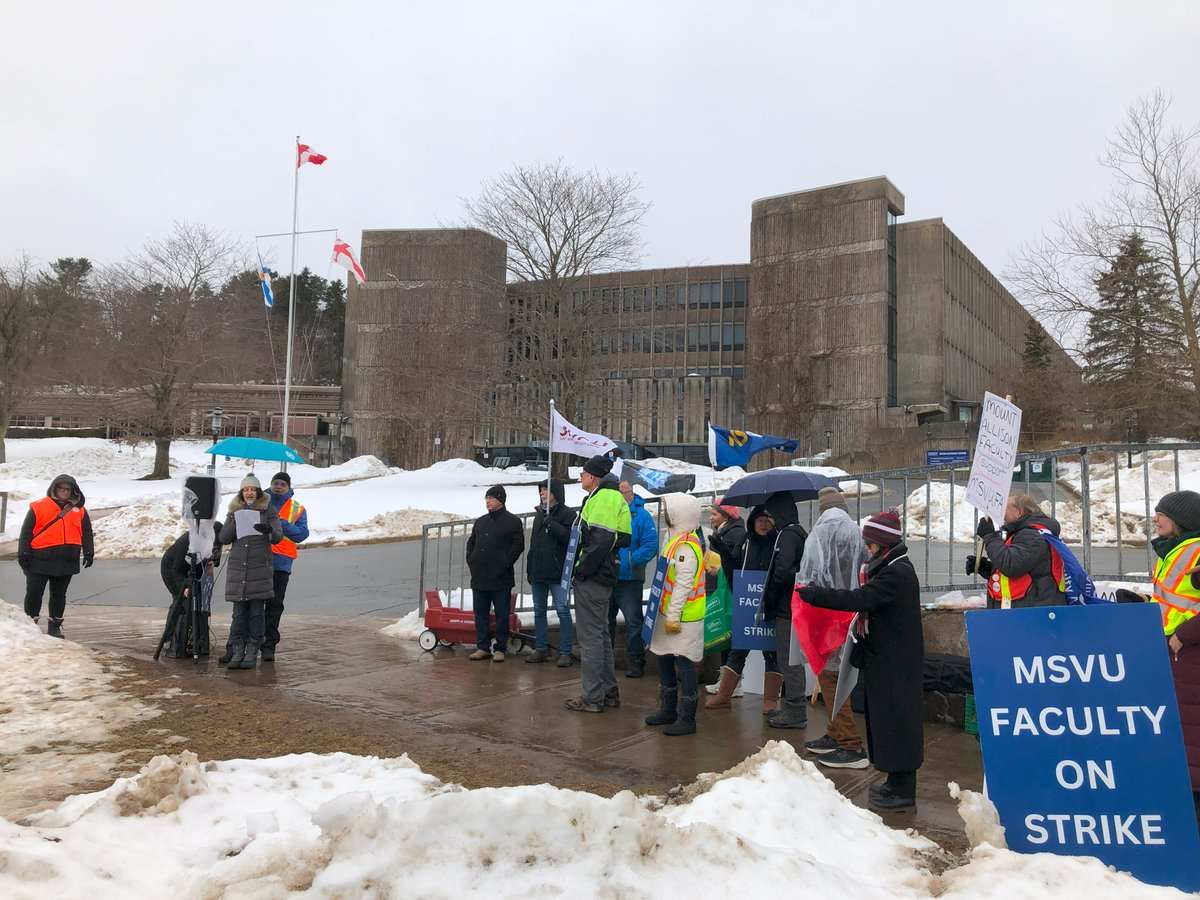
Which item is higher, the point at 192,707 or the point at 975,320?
the point at 975,320

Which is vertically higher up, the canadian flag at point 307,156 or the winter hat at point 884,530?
the canadian flag at point 307,156

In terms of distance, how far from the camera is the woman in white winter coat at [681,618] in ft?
21.4

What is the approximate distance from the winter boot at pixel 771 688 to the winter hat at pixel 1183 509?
3232 mm

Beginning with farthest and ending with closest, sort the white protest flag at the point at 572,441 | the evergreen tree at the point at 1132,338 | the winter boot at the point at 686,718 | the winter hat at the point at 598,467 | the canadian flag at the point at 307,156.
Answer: the canadian flag at the point at 307,156, the evergreen tree at the point at 1132,338, the white protest flag at the point at 572,441, the winter hat at the point at 598,467, the winter boot at the point at 686,718

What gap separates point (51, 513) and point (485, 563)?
5066mm

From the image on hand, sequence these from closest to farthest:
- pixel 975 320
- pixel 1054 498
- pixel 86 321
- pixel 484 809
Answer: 1. pixel 484 809
2. pixel 1054 498
3. pixel 86 321
4. pixel 975 320

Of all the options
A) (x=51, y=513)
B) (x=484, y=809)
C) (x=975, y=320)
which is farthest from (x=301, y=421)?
(x=484, y=809)

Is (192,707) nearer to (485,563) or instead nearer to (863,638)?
(485,563)

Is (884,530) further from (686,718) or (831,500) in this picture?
(686,718)

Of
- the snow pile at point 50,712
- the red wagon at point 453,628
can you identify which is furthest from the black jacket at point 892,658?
the red wagon at point 453,628

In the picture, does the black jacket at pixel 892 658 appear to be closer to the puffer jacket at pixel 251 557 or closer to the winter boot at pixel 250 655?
the puffer jacket at pixel 251 557

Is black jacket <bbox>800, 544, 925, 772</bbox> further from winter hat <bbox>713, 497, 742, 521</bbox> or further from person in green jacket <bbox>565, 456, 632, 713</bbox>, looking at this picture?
winter hat <bbox>713, 497, 742, 521</bbox>

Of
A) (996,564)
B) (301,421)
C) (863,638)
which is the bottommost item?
(863,638)

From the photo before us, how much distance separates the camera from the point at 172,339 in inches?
1570
